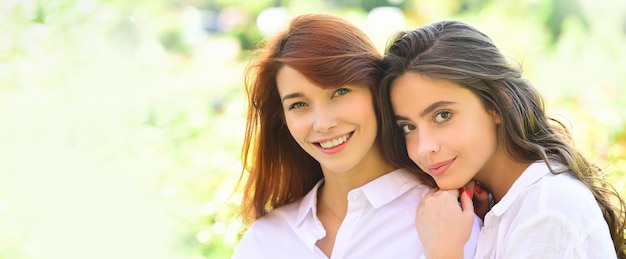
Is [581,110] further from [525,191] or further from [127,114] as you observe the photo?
[127,114]

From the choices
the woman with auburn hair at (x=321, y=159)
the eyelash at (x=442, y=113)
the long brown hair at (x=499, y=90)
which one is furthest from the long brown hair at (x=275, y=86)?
the eyelash at (x=442, y=113)

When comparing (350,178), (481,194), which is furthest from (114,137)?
(481,194)

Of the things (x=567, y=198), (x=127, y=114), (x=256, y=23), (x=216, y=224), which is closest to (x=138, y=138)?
(x=127, y=114)

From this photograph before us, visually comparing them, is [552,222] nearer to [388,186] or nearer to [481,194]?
[481,194]

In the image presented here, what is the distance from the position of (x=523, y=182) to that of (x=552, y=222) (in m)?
0.20

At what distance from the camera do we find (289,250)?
2.58 metres

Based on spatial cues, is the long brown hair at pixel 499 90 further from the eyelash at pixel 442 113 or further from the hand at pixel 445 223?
the hand at pixel 445 223

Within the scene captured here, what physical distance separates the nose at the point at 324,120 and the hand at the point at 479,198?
1.45ft

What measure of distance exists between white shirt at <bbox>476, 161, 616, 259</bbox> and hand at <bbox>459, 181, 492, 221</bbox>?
0.25 metres

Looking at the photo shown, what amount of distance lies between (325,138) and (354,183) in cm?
29

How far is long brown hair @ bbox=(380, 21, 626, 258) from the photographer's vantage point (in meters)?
2.20

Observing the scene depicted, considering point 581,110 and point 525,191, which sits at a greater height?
point 525,191

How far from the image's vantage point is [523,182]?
6.93 feet

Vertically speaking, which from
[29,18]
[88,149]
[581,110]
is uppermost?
[29,18]
